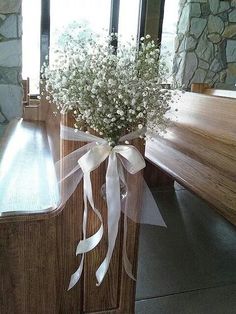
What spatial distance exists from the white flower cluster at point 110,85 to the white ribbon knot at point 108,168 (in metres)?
0.03

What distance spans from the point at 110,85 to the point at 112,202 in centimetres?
34

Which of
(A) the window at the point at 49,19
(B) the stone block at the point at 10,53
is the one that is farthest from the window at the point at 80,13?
(B) the stone block at the point at 10,53

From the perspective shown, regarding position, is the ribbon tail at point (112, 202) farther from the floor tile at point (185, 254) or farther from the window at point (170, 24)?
the window at point (170, 24)

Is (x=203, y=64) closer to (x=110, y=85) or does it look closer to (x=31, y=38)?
(x=31, y=38)

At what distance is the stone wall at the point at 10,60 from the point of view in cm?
306

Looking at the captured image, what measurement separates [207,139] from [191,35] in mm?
2812

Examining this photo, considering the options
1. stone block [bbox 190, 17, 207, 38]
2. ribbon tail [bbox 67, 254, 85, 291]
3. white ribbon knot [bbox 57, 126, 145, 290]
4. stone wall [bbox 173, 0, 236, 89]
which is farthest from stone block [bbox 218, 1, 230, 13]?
ribbon tail [bbox 67, 254, 85, 291]

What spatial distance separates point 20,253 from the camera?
3.06 feet

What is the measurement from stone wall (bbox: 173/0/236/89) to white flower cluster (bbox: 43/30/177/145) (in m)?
3.05

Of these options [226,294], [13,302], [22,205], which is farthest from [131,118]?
[226,294]

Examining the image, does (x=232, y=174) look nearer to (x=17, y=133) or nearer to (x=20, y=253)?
(x=20, y=253)

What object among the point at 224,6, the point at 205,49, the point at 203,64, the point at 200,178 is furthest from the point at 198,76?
the point at 200,178

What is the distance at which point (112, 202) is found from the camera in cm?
92

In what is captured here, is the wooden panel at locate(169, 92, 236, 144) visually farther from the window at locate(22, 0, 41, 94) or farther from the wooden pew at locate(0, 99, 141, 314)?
the window at locate(22, 0, 41, 94)
